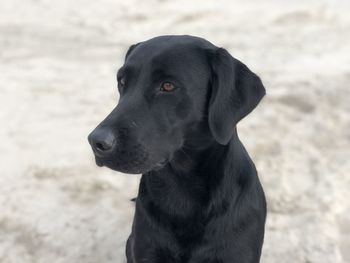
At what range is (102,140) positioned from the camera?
2.63 metres

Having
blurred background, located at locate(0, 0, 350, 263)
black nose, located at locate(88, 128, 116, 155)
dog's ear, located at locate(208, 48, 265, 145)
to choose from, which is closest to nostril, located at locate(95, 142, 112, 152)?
black nose, located at locate(88, 128, 116, 155)

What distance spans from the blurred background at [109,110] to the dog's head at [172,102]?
1467 mm

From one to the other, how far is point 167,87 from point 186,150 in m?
0.35

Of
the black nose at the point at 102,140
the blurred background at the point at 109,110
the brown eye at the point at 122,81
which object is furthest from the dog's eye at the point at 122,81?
the blurred background at the point at 109,110

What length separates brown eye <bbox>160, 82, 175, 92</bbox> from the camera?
2.85 m

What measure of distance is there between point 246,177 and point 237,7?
686 cm

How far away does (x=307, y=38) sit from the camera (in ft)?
27.1

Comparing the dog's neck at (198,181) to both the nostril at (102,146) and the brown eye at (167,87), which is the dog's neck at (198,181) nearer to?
the brown eye at (167,87)

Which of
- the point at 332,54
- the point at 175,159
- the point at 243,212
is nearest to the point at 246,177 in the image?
the point at 243,212

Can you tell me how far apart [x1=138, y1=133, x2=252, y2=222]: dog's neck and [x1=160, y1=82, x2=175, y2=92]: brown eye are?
1.12ft

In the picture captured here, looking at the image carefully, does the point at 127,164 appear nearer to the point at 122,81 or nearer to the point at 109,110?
the point at 122,81

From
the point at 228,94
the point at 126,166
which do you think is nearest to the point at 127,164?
the point at 126,166

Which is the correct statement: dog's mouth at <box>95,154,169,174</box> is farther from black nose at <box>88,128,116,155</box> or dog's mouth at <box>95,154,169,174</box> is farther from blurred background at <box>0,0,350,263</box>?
blurred background at <box>0,0,350,263</box>

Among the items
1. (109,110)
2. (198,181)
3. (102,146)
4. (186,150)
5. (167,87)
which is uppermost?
(167,87)
